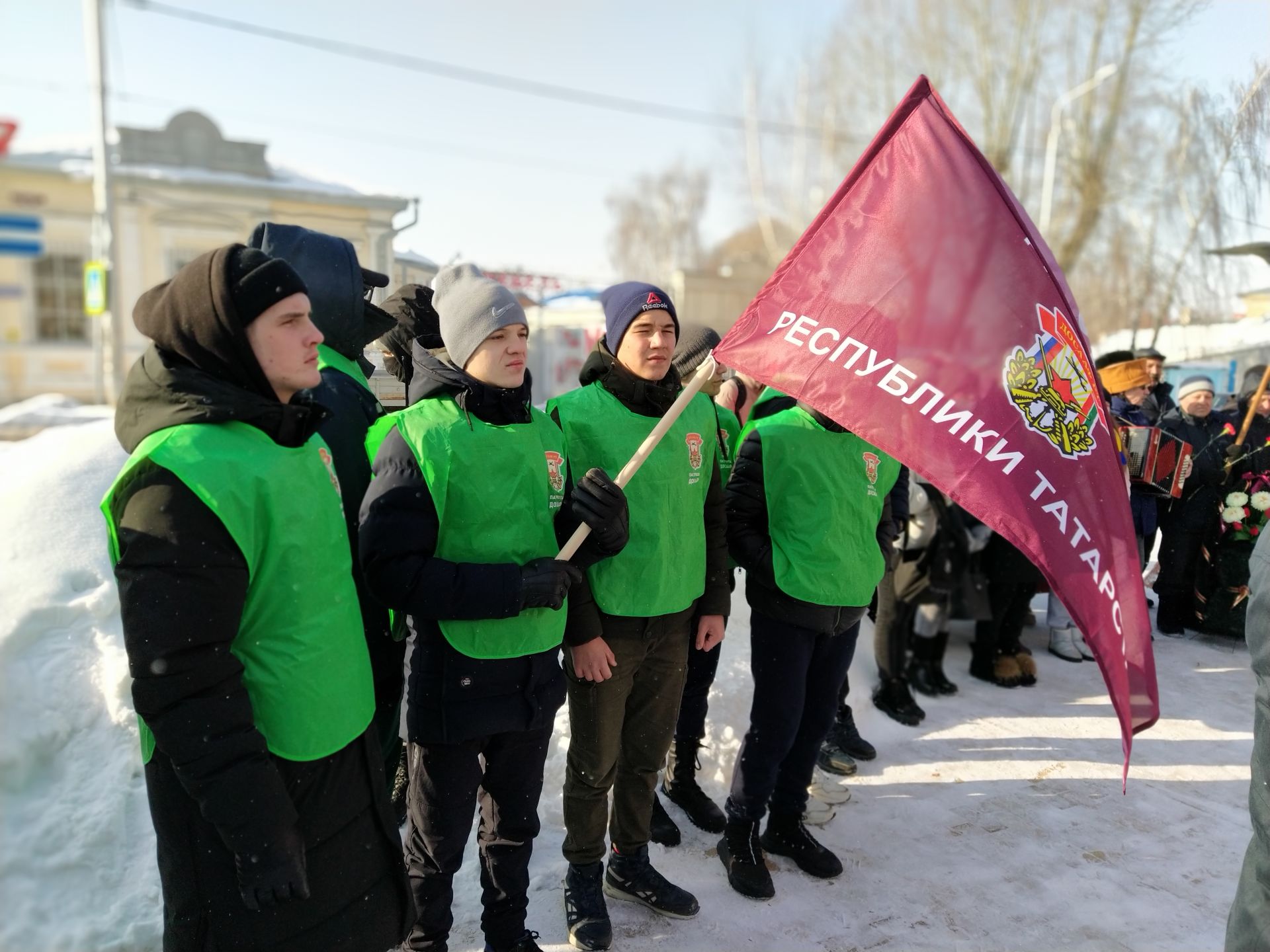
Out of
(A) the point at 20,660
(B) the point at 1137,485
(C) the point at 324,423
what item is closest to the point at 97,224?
(A) the point at 20,660

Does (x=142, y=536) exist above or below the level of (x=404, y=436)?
below

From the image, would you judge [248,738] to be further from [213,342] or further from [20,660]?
[20,660]

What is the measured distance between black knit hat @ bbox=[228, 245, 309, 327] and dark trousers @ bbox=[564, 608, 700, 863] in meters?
1.50

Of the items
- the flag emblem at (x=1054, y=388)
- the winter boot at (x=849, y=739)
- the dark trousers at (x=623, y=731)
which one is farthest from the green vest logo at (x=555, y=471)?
the winter boot at (x=849, y=739)

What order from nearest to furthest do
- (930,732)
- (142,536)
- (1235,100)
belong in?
(142,536) → (930,732) → (1235,100)

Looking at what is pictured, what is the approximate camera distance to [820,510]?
3.08 metres

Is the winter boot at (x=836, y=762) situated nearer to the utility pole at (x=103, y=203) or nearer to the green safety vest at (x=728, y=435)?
the green safety vest at (x=728, y=435)

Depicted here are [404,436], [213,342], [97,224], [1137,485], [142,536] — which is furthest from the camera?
[97,224]

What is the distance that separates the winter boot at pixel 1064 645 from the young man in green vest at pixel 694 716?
3.26 metres

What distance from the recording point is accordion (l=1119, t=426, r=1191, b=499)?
19.4ft

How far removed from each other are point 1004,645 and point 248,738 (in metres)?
5.01

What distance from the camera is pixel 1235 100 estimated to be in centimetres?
518

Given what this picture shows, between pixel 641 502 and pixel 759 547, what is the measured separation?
0.65m

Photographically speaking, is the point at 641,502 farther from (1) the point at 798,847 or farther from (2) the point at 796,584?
(1) the point at 798,847
